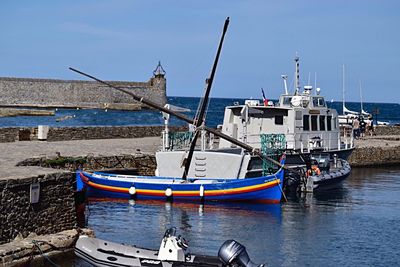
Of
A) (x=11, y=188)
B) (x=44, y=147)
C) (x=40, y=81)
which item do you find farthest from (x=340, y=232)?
(x=40, y=81)

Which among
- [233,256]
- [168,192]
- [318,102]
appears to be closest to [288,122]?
[318,102]

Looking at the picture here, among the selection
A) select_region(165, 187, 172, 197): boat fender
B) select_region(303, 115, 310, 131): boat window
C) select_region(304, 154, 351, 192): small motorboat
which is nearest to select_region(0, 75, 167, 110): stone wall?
select_region(303, 115, 310, 131): boat window

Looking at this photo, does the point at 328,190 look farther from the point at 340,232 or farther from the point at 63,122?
the point at 63,122

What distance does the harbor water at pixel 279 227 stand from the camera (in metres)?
18.5

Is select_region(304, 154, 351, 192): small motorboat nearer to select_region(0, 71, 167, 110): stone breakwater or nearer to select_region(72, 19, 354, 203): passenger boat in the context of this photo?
select_region(72, 19, 354, 203): passenger boat

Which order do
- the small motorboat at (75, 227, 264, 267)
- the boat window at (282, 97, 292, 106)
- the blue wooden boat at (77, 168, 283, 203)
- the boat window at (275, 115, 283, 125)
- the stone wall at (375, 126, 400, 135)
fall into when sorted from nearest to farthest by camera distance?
1. the small motorboat at (75, 227, 264, 267)
2. the blue wooden boat at (77, 168, 283, 203)
3. the boat window at (275, 115, 283, 125)
4. the boat window at (282, 97, 292, 106)
5. the stone wall at (375, 126, 400, 135)

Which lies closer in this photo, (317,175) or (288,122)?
(317,175)

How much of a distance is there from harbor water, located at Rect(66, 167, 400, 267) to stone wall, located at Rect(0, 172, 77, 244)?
109 centimetres

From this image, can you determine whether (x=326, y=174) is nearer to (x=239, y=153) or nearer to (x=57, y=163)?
(x=239, y=153)

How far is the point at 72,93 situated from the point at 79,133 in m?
67.4

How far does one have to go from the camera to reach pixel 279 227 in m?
21.9

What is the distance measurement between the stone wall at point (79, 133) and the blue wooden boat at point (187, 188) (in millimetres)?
9673

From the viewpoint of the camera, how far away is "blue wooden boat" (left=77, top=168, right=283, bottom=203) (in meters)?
25.2

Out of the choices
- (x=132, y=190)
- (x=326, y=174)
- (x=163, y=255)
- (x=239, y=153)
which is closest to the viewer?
(x=163, y=255)
